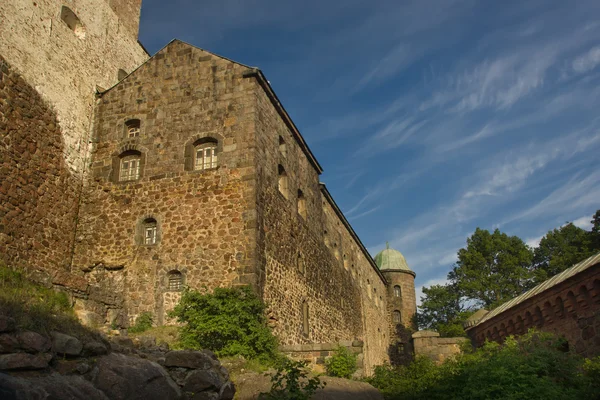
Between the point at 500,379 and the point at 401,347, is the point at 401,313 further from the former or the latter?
the point at 500,379

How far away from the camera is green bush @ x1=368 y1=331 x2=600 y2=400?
38.5ft

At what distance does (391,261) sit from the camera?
5053cm

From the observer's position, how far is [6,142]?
15.0 metres

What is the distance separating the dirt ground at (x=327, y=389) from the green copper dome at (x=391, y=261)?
3644 cm

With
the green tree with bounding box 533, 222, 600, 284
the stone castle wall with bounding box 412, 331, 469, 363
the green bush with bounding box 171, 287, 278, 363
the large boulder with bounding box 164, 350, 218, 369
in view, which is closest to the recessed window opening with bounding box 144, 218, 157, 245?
the green bush with bounding box 171, 287, 278, 363

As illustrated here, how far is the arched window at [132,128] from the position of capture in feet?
61.7

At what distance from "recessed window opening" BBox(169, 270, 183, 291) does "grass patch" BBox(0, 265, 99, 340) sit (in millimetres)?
4057

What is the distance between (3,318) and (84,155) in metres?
11.5

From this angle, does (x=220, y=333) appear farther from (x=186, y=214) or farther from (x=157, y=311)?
(x=186, y=214)

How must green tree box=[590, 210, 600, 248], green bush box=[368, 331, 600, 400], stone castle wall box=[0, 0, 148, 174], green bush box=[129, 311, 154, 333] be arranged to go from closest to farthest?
green bush box=[368, 331, 600, 400] → green bush box=[129, 311, 154, 333] → stone castle wall box=[0, 0, 148, 174] → green tree box=[590, 210, 600, 248]

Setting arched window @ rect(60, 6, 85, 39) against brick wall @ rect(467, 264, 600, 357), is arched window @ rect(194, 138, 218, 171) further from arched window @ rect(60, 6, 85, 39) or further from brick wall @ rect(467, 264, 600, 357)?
brick wall @ rect(467, 264, 600, 357)

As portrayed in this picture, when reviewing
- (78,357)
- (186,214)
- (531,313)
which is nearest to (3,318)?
(78,357)

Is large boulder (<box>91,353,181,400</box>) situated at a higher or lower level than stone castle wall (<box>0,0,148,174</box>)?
lower

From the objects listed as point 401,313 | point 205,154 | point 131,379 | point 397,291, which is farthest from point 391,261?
point 131,379
